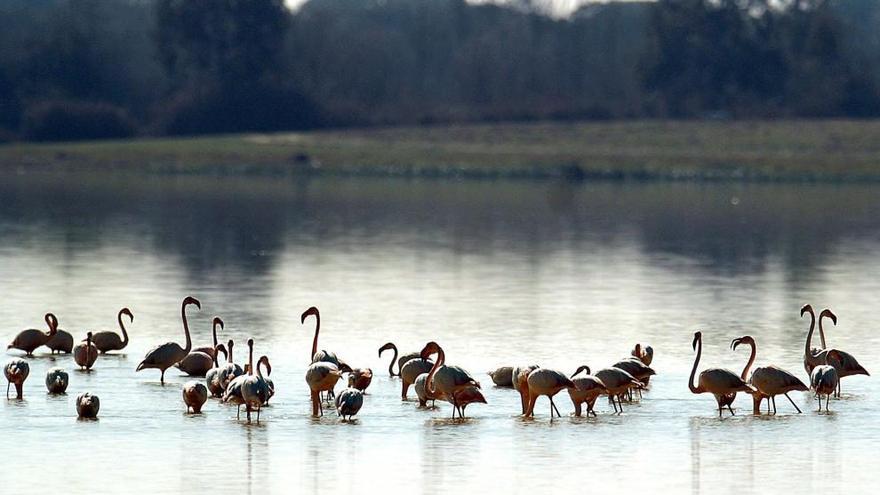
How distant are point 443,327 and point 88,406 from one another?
8440 mm

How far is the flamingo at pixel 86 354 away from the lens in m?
18.7

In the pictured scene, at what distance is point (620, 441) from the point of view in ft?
49.9

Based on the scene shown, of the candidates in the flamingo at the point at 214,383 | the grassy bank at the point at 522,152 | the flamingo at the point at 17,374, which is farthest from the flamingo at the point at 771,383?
the grassy bank at the point at 522,152

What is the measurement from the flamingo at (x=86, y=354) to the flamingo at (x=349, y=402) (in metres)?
3.98

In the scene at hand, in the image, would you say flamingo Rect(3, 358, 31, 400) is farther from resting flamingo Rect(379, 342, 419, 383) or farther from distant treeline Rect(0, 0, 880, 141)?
distant treeline Rect(0, 0, 880, 141)

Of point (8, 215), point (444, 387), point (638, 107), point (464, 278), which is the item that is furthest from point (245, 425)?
point (638, 107)

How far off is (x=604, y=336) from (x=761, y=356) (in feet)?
8.31

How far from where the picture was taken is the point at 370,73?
117562 mm

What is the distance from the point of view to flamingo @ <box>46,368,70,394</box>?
16.9 meters

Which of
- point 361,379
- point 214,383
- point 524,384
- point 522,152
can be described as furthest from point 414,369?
point 522,152

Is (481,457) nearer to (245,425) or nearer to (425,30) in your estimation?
(245,425)

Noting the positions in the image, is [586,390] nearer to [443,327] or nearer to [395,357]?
[395,357]

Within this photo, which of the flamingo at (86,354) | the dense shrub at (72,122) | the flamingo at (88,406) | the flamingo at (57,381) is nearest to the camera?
the flamingo at (88,406)

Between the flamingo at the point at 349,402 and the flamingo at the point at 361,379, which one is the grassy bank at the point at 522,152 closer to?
the flamingo at the point at 361,379
